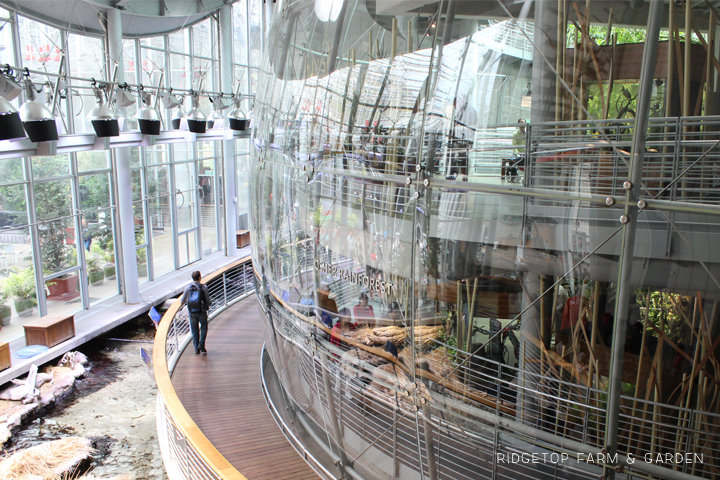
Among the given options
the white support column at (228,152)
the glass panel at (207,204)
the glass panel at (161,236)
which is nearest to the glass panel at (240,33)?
the white support column at (228,152)

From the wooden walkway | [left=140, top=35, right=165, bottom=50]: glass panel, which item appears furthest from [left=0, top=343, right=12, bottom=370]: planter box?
[left=140, top=35, right=165, bottom=50]: glass panel

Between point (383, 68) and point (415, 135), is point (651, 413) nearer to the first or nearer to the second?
point (415, 135)

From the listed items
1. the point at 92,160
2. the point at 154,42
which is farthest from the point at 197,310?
the point at 154,42

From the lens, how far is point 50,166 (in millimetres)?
→ 13242

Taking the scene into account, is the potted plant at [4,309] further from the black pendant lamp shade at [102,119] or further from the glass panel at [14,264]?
the black pendant lamp shade at [102,119]

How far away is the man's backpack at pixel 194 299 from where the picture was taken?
8535 millimetres

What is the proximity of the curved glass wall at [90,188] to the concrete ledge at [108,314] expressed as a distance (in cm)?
29

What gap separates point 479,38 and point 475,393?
8.03 ft

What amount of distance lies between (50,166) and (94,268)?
3157 mm

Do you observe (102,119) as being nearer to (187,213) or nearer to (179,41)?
(179,41)

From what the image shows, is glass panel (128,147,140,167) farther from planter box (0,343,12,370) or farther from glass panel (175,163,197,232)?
planter box (0,343,12,370)

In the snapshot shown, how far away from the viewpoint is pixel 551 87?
3434 mm

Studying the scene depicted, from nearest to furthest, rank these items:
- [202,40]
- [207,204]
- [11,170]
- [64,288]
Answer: [11,170], [64,288], [202,40], [207,204]

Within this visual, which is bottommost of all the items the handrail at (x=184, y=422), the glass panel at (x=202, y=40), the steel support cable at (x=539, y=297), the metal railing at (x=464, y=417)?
the handrail at (x=184, y=422)
